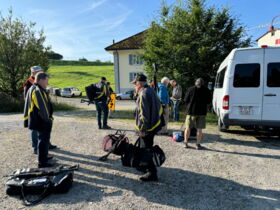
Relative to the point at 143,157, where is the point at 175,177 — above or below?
below

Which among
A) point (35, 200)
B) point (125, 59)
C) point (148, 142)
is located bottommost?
point (35, 200)

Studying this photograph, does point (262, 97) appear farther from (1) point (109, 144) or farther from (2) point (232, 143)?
(1) point (109, 144)

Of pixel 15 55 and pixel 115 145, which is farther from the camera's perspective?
pixel 15 55

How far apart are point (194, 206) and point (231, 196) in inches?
27.2

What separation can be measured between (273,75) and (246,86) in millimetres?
723

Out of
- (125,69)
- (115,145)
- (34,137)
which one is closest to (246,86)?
(115,145)

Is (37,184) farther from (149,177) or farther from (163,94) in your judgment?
(163,94)

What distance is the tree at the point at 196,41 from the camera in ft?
36.7

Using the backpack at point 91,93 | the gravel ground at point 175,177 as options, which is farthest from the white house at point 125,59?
the gravel ground at point 175,177

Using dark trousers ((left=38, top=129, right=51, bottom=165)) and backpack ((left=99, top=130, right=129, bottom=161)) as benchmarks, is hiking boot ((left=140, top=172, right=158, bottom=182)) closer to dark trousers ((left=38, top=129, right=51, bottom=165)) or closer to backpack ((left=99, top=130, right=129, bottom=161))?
backpack ((left=99, top=130, right=129, bottom=161))

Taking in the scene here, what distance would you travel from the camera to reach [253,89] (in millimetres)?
5195

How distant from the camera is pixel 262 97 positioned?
5.15 meters

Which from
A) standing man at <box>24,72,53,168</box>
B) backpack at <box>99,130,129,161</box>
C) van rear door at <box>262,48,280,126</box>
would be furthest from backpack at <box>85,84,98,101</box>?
van rear door at <box>262,48,280,126</box>

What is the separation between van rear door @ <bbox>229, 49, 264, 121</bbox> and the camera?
5.18m
